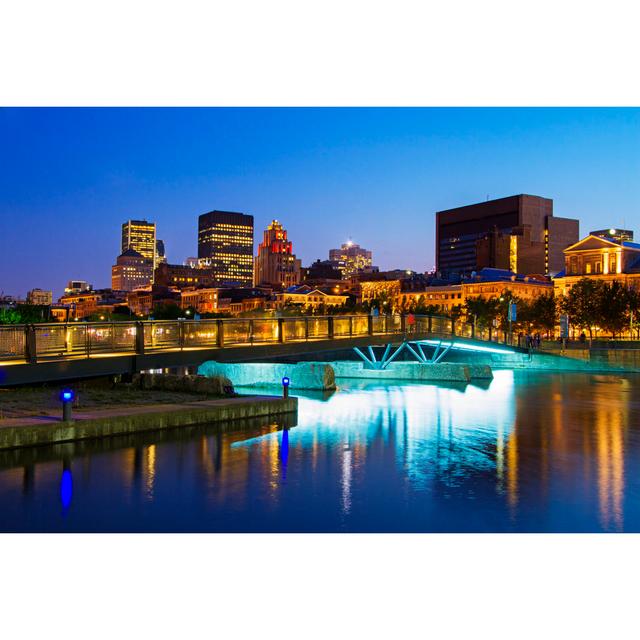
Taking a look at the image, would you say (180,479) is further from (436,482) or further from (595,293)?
(595,293)

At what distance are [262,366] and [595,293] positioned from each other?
258 feet

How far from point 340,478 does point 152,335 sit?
993 cm

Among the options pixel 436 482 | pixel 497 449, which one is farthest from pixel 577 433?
pixel 436 482

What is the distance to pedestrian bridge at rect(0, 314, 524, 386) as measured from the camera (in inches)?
728

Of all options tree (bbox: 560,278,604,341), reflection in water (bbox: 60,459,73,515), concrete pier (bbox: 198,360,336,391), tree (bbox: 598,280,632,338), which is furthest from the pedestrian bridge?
tree (bbox: 560,278,604,341)

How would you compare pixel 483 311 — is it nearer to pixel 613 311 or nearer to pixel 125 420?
pixel 613 311

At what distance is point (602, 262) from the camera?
137m

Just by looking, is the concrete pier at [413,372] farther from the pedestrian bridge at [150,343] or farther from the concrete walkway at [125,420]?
the concrete walkway at [125,420]

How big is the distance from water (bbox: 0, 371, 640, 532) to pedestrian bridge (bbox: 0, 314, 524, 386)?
2634 mm

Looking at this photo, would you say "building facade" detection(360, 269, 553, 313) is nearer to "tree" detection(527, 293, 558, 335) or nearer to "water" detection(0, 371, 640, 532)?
"tree" detection(527, 293, 558, 335)

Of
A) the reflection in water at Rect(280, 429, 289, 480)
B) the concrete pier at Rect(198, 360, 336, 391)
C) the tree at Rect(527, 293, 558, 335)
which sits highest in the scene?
the tree at Rect(527, 293, 558, 335)

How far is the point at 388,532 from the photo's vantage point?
11.0m

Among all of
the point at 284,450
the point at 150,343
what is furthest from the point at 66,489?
the point at 150,343

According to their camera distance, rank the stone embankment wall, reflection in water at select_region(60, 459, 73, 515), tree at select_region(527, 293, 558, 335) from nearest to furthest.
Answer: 1. reflection in water at select_region(60, 459, 73, 515)
2. the stone embankment wall
3. tree at select_region(527, 293, 558, 335)
